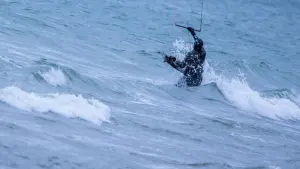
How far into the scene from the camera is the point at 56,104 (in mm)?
9492

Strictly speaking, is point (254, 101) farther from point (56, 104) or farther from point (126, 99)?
point (56, 104)

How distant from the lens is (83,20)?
2570 cm

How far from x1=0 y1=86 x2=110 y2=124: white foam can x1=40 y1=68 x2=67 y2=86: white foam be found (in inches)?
54.1

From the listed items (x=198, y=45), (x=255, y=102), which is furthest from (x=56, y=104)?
(x=255, y=102)

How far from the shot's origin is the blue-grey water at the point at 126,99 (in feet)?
26.5

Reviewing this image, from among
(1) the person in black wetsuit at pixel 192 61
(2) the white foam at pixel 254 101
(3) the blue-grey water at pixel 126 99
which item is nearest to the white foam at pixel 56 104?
(3) the blue-grey water at pixel 126 99

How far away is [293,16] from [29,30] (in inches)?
1132

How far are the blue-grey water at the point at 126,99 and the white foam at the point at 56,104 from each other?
21 mm

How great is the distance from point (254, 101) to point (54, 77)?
5.81 metres

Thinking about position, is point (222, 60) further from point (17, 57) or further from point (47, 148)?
point (47, 148)

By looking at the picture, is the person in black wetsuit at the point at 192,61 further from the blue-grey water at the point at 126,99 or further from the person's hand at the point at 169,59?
the blue-grey water at the point at 126,99

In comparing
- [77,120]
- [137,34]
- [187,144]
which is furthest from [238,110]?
[137,34]

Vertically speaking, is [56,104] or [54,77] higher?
[56,104]

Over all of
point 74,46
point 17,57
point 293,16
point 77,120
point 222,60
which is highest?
point 77,120
